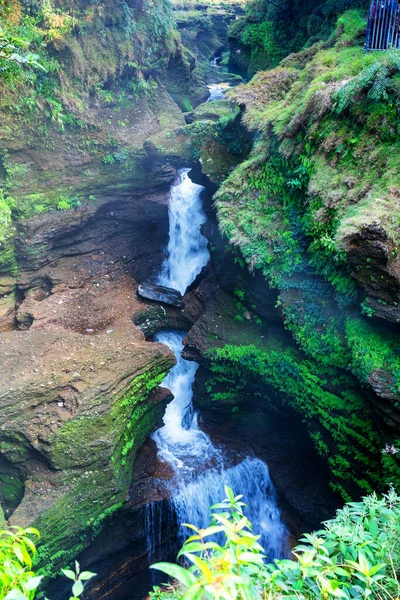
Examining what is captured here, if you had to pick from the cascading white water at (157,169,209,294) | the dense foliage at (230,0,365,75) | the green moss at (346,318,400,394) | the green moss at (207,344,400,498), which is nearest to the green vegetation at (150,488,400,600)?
the green moss at (346,318,400,394)

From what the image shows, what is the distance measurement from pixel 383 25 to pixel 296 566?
11353 millimetres

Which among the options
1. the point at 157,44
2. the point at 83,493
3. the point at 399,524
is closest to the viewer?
the point at 399,524

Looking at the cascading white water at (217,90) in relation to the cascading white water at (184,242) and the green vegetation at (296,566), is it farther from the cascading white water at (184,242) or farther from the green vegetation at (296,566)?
the green vegetation at (296,566)

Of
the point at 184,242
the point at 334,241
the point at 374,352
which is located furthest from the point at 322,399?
the point at 184,242

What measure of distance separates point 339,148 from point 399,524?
7404mm

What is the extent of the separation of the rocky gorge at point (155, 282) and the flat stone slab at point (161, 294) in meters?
0.31

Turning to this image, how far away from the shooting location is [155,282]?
1445 cm

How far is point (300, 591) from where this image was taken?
2527mm

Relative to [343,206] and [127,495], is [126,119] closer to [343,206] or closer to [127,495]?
[343,206]

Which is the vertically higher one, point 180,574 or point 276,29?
point 276,29

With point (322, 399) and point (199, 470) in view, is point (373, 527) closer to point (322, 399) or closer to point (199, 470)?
point (322, 399)

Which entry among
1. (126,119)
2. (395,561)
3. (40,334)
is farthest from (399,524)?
(126,119)

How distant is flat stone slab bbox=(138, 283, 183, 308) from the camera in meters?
13.0

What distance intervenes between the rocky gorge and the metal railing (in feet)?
1.92
